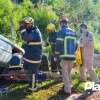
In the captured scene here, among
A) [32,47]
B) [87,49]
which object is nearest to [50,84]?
[87,49]

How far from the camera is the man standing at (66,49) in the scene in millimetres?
10805

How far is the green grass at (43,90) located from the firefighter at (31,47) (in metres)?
0.30

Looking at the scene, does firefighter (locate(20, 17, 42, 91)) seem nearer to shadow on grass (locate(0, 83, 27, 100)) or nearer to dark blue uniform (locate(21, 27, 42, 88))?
dark blue uniform (locate(21, 27, 42, 88))

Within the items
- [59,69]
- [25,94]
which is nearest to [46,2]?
[59,69]

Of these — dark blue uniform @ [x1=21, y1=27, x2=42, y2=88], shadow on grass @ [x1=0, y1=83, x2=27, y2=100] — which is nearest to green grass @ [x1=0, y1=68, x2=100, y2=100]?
shadow on grass @ [x1=0, y1=83, x2=27, y2=100]

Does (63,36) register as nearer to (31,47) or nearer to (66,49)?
(66,49)

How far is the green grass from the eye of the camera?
10.6 meters

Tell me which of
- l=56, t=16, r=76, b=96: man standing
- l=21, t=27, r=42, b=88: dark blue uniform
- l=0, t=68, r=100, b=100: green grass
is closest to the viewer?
l=0, t=68, r=100, b=100: green grass

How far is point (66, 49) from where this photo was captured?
10836mm

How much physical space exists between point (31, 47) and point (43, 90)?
117 centimetres

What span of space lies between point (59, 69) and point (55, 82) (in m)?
1.18

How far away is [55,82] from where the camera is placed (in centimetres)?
1202

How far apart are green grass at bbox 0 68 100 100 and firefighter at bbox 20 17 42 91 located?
0.30m

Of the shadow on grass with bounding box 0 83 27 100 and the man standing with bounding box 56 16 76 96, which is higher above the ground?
the man standing with bounding box 56 16 76 96
